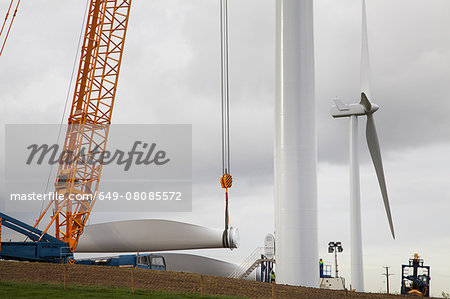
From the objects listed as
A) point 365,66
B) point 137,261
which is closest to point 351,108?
point 365,66

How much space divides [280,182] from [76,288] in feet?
45.9

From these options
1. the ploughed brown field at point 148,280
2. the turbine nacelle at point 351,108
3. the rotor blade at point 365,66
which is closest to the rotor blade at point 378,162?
the turbine nacelle at point 351,108

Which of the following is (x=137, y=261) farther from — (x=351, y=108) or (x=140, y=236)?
(x=351, y=108)

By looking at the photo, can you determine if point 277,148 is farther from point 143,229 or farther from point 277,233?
point 143,229

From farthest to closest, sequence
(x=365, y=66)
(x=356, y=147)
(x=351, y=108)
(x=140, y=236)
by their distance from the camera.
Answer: (x=140, y=236) < (x=351, y=108) < (x=356, y=147) < (x=365, y=66)

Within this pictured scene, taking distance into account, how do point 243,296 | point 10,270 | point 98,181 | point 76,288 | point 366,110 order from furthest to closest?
point 98,181, point 366,110, point 10,270, point 76,288, point 243,296

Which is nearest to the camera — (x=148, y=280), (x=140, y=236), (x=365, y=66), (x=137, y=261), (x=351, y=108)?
(x=148, y=280)

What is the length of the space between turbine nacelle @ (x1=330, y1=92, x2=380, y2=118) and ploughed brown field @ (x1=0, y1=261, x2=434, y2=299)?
55.3ft

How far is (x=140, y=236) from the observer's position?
197 feet

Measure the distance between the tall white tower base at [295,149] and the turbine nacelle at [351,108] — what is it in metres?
21.3

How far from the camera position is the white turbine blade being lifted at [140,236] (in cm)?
5825

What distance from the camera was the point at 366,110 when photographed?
44469 millimetres

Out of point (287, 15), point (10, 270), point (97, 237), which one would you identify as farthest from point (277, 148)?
point (97, 237)

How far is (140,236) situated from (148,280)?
87.6ft
